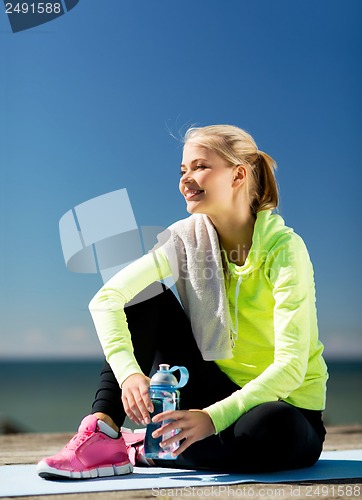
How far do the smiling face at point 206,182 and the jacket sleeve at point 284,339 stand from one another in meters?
0.23

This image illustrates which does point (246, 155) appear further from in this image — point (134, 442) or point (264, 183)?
point (134, 442)

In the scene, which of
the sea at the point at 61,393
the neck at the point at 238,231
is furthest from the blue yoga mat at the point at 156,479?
the sea at the point at 61,393

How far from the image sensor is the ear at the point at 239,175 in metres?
2.08

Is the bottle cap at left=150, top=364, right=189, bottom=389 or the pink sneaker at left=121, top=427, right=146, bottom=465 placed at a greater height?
the bottle cap at left=150, top=364, right=189, bottom=389

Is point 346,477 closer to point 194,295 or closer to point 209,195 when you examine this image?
point 194,295

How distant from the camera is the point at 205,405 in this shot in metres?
1.98

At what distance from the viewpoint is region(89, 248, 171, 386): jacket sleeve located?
1837 millimetres

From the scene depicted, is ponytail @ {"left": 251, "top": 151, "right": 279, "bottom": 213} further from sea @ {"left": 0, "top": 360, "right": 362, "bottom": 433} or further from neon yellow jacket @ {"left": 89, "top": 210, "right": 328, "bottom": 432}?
sea @ {"left": 0, "top": 360, "right": 362, "bottom": 433}

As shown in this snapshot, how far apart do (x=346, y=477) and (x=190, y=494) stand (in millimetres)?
476

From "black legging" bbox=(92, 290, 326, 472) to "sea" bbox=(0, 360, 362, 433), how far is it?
3.72 meters

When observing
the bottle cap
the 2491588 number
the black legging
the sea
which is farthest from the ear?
the sea

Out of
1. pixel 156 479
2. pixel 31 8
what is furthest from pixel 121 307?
pixel 31 8

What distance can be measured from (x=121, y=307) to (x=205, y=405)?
0.36 meters

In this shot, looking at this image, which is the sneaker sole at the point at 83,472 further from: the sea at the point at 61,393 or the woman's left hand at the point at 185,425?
the sea at the point at 61,393
